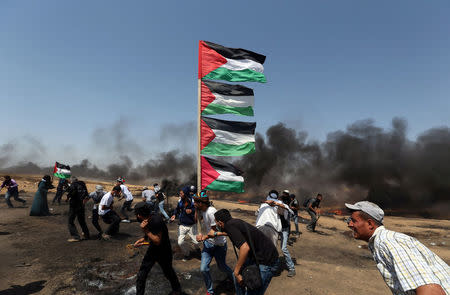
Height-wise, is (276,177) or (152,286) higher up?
(152,286)

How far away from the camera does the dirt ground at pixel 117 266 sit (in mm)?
4465

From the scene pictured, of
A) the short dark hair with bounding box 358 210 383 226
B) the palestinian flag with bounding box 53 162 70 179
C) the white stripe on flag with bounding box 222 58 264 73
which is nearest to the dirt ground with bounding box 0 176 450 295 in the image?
the short dark hair with bounding box 358 210 383 226

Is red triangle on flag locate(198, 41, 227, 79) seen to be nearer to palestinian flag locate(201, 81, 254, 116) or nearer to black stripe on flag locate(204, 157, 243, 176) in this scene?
palestinian flag locate(201, 81, 254, 116)

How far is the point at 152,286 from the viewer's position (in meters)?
4.46

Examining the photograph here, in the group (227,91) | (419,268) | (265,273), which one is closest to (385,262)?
(419,268)

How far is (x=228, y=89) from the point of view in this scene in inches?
267

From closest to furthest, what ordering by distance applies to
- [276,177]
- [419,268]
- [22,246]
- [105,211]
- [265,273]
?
[419,268]
[265,273]
[22,246]
[105,211]
[276,177]

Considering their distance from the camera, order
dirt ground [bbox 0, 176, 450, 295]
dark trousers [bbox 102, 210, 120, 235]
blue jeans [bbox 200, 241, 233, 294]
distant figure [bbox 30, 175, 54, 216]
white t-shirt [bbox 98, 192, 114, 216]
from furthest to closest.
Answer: distant figure [bbox 30, 175, 54, 216], dark trousers [bbox 102, 210, 120, 235], white t-shirt [bbox 98, 192, 114, 216], dirt ground [bbox 0, 176, 450, 295], blue jeans [bbox 200, 241, 233, 294]

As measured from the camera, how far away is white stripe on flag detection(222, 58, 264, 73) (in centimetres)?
701

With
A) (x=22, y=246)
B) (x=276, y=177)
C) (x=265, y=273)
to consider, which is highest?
(x=265, y=273)

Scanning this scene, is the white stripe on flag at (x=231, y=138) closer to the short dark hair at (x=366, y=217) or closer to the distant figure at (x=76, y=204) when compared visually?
the distant figure at (x=76, y=204)

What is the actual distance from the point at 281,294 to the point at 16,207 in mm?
13871

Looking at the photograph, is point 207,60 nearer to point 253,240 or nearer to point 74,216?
point 253,240

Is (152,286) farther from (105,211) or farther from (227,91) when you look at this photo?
(227,91)
